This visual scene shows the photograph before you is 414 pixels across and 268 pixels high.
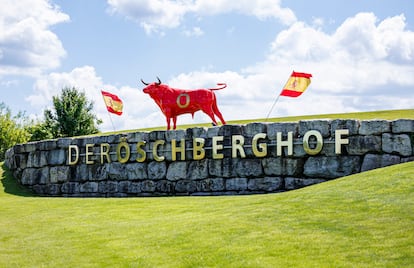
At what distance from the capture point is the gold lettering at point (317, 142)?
13672 mm

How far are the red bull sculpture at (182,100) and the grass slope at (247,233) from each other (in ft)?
18.8

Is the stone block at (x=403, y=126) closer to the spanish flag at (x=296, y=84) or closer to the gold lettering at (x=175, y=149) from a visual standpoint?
the spanish flag at (x=296, y=84)

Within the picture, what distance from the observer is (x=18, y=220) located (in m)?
11.2

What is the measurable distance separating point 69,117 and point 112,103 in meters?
18.0

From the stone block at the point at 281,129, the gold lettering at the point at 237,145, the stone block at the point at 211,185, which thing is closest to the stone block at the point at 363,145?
the stone block at the point at 281,129

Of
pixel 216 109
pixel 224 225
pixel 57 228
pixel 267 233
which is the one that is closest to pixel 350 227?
pixel 267 233

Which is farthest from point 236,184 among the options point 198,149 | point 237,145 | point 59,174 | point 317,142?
point 59,174

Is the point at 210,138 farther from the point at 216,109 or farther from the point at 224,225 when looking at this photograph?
the point at 224,225

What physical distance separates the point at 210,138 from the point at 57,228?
640cm

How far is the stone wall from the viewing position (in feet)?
43.6

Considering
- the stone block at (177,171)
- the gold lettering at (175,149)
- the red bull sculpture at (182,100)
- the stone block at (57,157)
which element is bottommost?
the stone block at (177,171)

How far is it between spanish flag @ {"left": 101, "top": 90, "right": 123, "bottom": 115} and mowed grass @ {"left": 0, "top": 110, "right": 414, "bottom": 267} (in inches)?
323

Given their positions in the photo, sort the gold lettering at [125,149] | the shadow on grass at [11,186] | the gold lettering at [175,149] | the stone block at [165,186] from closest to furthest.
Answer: the gold lettering at [175,149] → the stone block at [165,186] → the gold lettering at [125,149] → the shadow on grass at [11,186]

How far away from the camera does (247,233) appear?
754cm
